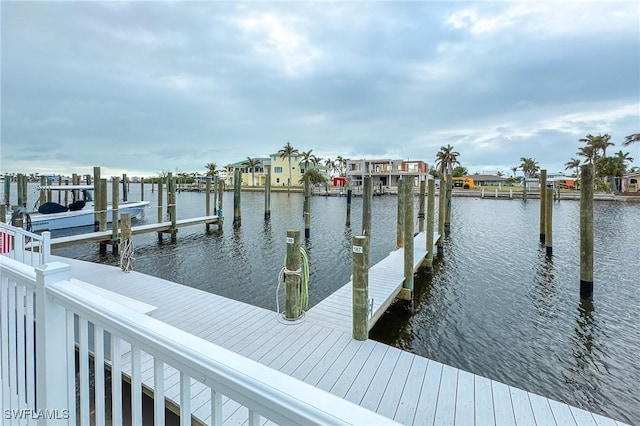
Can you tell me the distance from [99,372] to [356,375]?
333 centimetres

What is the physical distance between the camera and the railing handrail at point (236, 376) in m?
0.82

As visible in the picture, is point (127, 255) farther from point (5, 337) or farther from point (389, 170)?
point (389, 170)

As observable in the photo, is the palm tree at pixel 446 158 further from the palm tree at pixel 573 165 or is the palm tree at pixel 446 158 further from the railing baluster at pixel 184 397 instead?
the railing baluster at pixel 184 397

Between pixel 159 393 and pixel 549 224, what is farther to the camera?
pixel 549 224

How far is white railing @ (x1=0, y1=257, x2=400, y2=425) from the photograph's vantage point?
35.1 inches

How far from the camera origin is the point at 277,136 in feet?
200

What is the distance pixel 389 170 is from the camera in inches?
2394

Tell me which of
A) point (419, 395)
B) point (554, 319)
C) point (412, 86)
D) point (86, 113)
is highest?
point (412, 86)

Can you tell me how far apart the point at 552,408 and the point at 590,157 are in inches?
2672

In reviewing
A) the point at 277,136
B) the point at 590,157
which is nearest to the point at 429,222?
the point at 277,136

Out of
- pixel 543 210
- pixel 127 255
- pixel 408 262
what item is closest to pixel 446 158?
pixel 543 210

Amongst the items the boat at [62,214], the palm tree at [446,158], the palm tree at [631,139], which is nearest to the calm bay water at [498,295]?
the boat at [62,214]

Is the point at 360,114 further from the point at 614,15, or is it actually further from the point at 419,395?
the point at 419,395

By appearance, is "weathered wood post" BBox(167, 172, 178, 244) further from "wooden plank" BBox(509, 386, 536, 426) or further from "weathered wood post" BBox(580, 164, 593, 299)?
"weathered wood post" BBox(580, 164, 593, 299)
